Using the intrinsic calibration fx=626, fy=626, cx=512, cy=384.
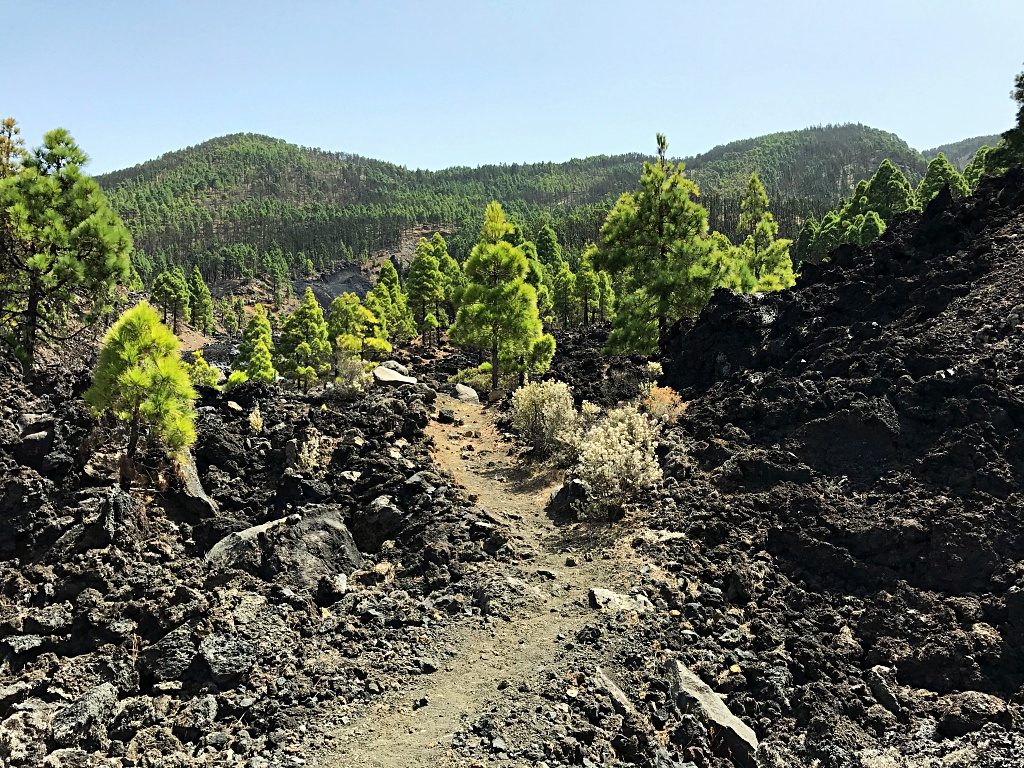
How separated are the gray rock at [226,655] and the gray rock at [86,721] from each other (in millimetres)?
835

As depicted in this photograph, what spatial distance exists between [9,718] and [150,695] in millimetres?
1067

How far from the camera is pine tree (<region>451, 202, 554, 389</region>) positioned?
2220cm

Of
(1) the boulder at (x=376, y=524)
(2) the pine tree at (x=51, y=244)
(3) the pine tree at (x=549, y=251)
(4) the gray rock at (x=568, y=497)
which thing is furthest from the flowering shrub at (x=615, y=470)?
(3) the pine tree at (x=549, y=251)

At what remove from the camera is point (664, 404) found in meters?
13.6

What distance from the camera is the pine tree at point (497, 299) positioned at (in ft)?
72.8

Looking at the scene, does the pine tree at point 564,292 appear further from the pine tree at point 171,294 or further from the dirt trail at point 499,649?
the pine tree at point 171,294

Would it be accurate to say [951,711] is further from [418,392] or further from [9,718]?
[418,392]

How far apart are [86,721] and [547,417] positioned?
9.49 m

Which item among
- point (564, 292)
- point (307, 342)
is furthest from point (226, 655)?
point (564, 292)

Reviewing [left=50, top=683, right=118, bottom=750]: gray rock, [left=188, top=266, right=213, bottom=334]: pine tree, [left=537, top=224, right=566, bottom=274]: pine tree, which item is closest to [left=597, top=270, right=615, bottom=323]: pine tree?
[left=537, top=224, right=566, bottom=274]: pine tree

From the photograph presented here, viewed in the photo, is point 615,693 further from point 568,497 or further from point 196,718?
point 568,497

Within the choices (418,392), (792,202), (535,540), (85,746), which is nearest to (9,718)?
(85,746)

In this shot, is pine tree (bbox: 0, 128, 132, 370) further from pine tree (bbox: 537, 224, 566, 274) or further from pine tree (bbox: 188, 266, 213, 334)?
pine tree (bbox: 188, 266, 213, 334)

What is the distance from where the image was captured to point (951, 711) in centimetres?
580
